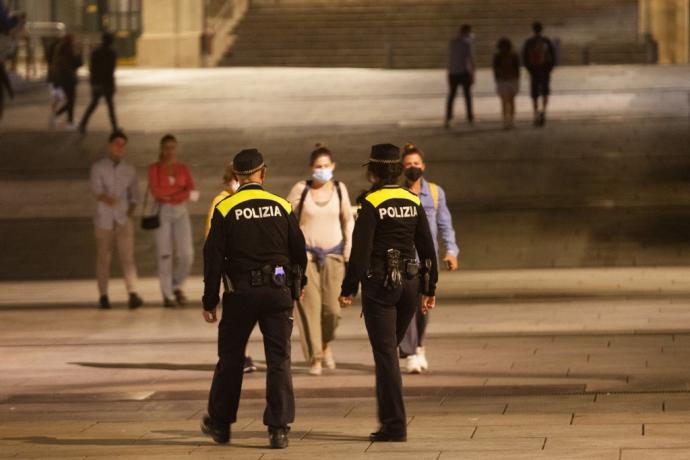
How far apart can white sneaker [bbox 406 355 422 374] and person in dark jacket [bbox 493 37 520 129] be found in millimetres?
16203

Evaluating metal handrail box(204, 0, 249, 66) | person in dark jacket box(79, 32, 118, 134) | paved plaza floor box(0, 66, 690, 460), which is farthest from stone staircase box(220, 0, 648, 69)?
person in dark jacket box(79, 32, 118, 134)

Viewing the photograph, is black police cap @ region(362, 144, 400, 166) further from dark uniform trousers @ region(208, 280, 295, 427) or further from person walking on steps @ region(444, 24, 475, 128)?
person walking on steps @ region(444, 24, 475, 128)

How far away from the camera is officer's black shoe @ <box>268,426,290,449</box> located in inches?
344

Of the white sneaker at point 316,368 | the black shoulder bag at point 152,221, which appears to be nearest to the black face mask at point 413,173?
the white sneaker at point 316,368

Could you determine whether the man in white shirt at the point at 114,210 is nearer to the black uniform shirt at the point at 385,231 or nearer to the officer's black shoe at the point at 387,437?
the black uniform shirt at the point at 385,231

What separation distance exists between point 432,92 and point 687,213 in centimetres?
1322

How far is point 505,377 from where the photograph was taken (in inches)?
443

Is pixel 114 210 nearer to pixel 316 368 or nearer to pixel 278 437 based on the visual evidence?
pixel 316 368

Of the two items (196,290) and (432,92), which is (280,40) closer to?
(432,92)

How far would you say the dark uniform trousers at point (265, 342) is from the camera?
8.84 metres

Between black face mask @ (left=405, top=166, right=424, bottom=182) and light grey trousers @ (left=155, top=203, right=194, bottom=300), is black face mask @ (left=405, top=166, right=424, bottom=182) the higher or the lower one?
the higher one

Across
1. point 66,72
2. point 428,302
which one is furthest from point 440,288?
point 66,72

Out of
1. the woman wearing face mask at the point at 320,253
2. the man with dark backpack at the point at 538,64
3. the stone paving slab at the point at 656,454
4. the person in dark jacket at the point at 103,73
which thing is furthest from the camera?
the person in dark jacket at the point at 103,73

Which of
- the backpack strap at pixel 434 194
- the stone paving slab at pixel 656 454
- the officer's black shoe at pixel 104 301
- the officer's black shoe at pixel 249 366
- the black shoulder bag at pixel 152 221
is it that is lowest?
the officer's black shoe at pixel 104 301
